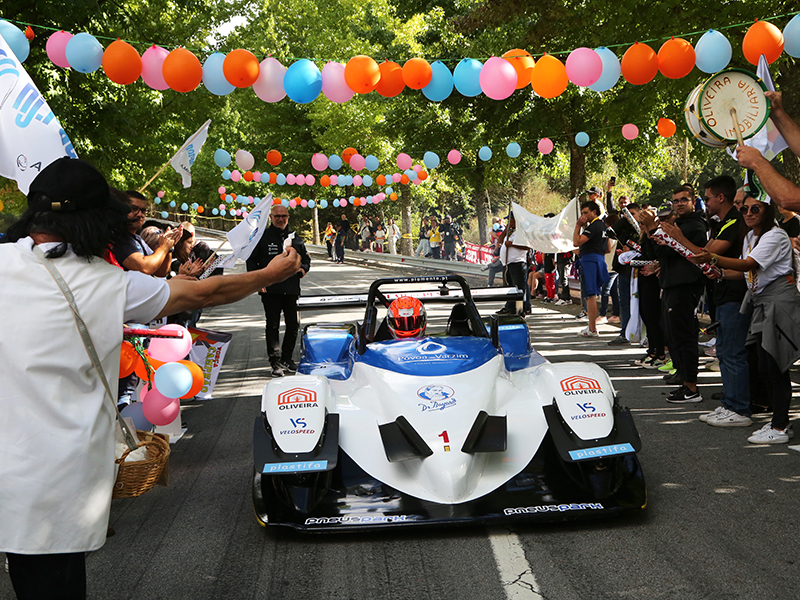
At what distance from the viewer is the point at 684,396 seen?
24.3ft

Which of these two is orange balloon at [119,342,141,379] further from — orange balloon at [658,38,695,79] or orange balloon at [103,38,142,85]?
orange balloon at [658,38,695,79]

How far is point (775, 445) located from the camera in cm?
582

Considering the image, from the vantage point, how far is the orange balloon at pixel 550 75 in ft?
32.9

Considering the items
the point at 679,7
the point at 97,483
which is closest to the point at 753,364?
the point at 97,483

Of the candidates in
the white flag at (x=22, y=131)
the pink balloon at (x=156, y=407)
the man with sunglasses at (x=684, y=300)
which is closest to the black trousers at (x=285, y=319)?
the white flag at (x=22, y=131)

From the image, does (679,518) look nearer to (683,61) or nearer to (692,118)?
(692,118)

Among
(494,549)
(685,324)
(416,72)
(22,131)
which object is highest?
(416,72)

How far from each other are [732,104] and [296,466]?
4641mm

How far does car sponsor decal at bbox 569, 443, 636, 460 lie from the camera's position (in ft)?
13.8

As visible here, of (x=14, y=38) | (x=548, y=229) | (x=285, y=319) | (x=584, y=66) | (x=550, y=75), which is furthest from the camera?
(x=548, y=229)

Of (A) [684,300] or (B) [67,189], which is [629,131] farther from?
(B) [67,189]

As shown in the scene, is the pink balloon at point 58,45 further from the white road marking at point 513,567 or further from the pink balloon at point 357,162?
the pink balloon at point 357,162

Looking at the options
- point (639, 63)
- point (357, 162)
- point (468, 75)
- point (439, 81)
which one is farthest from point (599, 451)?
point (357, 162)

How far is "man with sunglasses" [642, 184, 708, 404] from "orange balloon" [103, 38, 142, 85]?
6.66m
